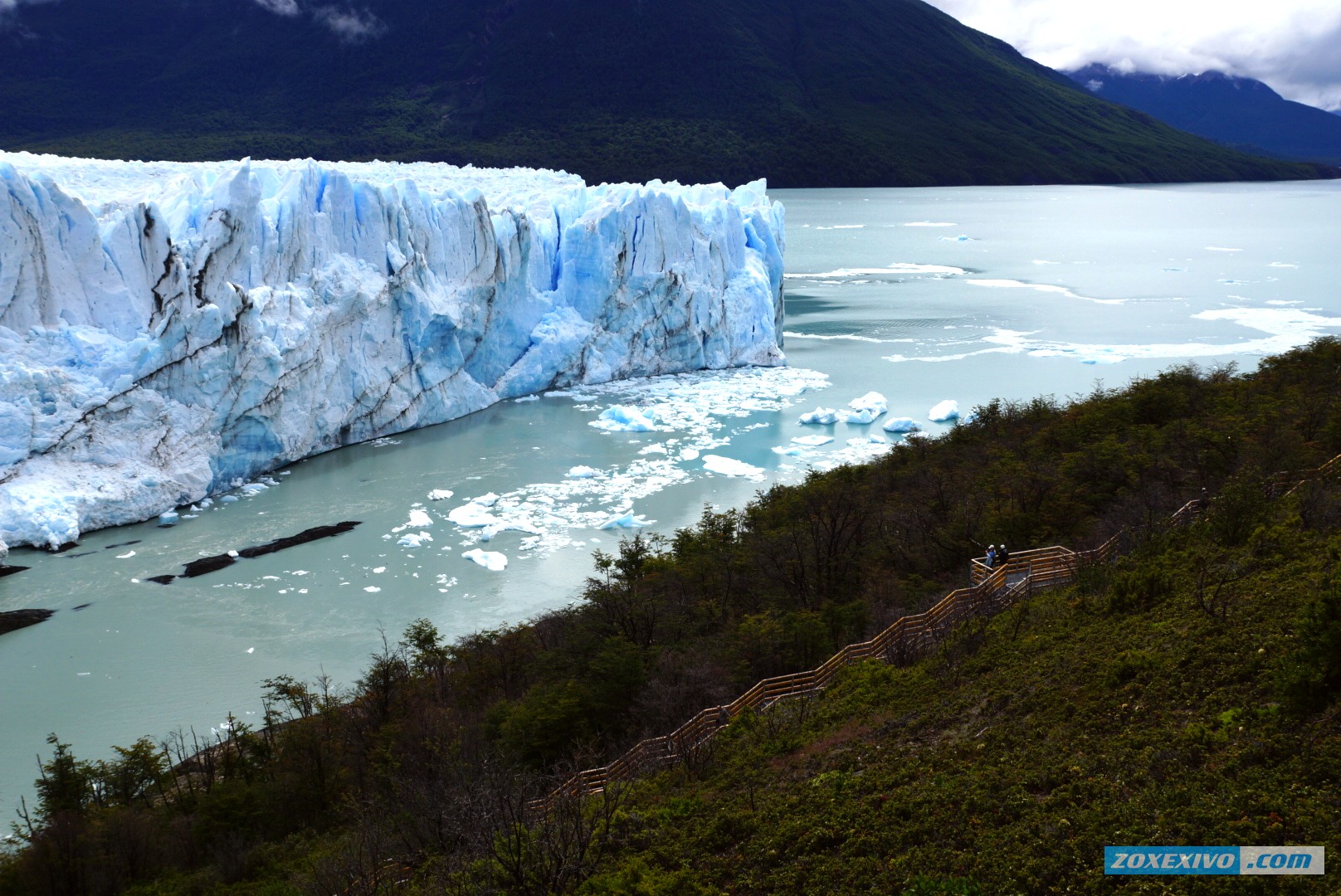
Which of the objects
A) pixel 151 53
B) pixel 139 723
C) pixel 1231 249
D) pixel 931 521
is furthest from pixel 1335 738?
pixel 151 53

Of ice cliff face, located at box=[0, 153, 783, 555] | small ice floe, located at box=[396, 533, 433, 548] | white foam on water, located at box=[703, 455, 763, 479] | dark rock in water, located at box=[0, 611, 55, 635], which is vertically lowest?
dark rock in water, located at box=[0, 611, 55, 635]

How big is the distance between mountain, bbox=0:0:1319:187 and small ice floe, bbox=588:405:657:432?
39.8 metres

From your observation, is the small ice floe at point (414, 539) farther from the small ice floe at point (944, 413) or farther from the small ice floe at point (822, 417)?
the small ice floe at point (944, 413)

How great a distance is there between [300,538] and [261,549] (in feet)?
2.12

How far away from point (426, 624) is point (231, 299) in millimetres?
8936

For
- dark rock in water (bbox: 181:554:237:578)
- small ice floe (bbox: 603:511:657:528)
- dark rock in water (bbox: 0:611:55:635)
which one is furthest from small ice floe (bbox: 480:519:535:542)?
dark rock in water (bbox: 0:611:55:635)

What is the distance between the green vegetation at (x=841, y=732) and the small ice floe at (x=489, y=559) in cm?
212

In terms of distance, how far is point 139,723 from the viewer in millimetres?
Result: 11570

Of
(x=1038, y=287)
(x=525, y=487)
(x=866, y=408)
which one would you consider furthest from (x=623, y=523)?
(x=1038, y=287)

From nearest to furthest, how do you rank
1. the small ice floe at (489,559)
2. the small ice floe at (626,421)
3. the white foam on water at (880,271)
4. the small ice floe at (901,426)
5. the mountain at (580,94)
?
the small ice floe at (489,559) < the small ice floe at (901,426) < the small ice floe at (626,421) < the white foam on water at (880,271) < the mountain at (580,94)

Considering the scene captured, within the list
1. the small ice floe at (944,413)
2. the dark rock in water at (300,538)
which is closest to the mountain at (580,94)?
the dark rock in water at (300,538)

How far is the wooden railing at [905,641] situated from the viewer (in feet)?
26.3

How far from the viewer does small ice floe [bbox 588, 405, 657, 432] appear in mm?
22703

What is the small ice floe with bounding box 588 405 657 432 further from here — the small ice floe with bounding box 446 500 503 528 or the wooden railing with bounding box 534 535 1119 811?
the wooden railing with bounding box 534 535 1119 811
